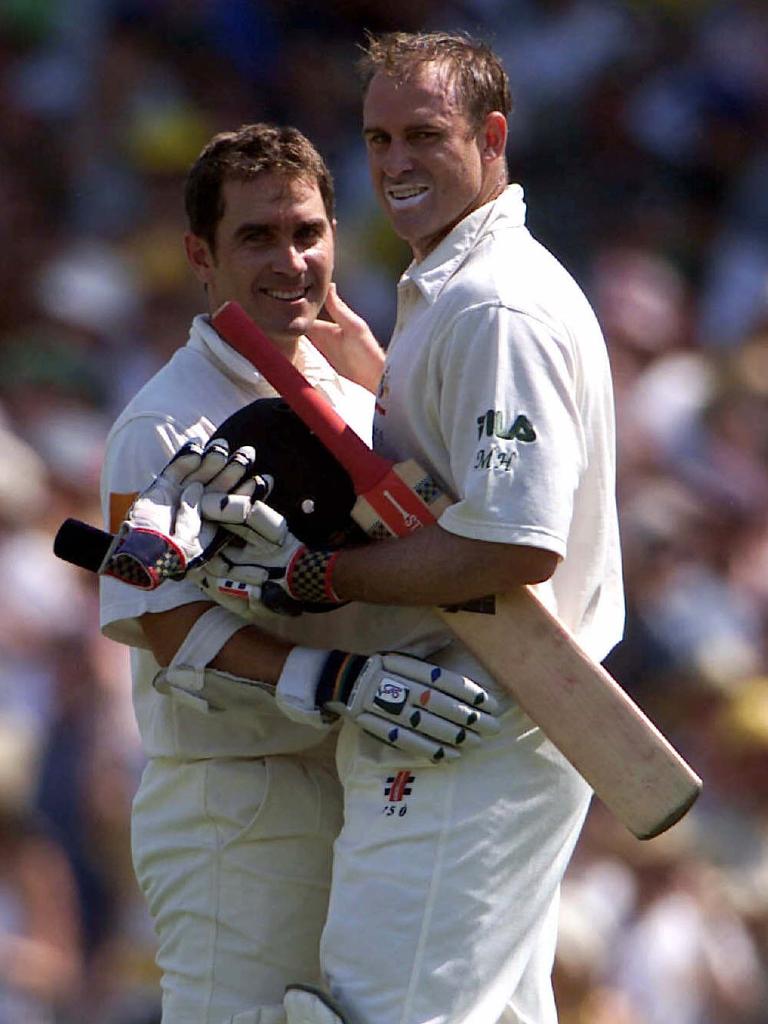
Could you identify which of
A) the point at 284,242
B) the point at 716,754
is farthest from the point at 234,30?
the point at 284,242

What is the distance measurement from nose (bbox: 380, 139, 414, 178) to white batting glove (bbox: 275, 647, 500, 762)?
30.3 inches

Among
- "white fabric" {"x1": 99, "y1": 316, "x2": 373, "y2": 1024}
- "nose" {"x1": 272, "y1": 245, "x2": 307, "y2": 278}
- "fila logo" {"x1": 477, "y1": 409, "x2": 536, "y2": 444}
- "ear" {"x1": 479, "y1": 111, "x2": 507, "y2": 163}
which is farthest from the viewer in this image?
"nose" {"x1": 272, "y1": 245, "x2": 307, "y2": 278}

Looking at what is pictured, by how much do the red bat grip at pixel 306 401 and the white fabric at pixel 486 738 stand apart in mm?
97

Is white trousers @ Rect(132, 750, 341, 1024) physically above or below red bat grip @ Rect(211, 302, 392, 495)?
below

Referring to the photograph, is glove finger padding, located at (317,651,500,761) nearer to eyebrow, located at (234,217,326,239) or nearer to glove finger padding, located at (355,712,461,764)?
glove finger padding, located at (355,712,461,764)

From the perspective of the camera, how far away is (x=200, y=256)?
368cm

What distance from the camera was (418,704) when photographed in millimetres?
2904

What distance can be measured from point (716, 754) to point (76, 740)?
6.25 feet

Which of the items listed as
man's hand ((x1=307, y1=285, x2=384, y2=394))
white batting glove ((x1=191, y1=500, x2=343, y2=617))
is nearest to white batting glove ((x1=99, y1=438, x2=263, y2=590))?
white batting glove ((x1=191, y1=500, x2=343, y2=617))

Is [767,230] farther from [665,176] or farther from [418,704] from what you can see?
[418,704]

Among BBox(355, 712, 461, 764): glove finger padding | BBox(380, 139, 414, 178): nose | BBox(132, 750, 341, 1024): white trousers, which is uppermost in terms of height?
BBox(380, 139, 414, 178): nose

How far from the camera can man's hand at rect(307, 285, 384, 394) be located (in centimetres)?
374

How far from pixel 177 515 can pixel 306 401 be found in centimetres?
29

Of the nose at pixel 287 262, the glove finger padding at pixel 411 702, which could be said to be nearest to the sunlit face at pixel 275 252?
the nose at pixel 287 262
